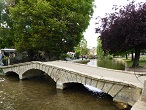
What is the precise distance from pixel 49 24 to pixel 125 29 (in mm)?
7449

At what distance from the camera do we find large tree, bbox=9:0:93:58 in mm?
17719

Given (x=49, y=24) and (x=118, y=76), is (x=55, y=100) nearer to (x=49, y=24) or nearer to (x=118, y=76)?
(x=118, y=76)

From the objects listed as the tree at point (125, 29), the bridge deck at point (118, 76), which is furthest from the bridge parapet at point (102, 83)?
the tree at point (125, 29)

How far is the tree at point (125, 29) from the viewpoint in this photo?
15.7 m

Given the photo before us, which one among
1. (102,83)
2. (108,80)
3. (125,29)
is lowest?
(102,83)

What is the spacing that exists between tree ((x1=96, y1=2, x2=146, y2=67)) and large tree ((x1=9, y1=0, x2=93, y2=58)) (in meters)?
3.16

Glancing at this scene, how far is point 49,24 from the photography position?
17641mm

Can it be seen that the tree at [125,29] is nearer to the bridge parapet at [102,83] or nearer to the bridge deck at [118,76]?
the bridge deck at [118,76]

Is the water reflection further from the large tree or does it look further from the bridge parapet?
the large tree

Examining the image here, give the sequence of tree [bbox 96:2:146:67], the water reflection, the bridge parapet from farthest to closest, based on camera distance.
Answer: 1. tree [bbox 96:2:146:67]
2. the water reflection
3. the bridge parapet

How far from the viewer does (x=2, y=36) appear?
78.7 feet

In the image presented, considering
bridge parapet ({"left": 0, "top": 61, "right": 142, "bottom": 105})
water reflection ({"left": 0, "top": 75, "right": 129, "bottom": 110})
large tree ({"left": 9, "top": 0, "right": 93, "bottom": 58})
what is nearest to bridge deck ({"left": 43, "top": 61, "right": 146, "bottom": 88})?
bridge parapet ({"left": 0, "top": 61, "right": 142, "bottom": 105})

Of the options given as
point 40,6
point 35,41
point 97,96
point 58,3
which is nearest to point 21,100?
point 97,96

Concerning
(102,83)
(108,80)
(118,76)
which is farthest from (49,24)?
(108,80)
